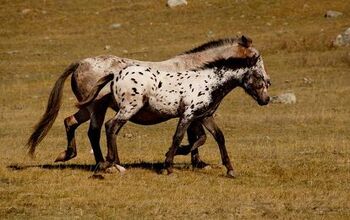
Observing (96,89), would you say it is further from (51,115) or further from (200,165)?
(200,165)

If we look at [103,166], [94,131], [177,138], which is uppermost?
[177,138]

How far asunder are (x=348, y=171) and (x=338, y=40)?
23342mm

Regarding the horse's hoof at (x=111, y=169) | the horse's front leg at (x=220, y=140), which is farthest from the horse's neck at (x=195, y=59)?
the horse's hoof at (x=111, y=169)

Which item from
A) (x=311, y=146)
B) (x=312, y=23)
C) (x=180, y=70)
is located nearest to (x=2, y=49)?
(x=312, y=23)

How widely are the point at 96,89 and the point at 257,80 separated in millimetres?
2955

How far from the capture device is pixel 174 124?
2606 centimetres

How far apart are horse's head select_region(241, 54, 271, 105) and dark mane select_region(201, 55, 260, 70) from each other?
5 centimetres

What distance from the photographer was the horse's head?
15.5 m

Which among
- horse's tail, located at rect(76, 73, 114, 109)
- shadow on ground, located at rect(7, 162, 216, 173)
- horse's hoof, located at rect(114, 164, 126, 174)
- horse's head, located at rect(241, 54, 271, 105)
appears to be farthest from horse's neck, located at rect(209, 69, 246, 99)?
horse's hoof, located at rect(114, 164, 126, 174)

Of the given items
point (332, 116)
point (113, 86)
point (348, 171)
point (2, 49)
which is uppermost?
point (113, 86)

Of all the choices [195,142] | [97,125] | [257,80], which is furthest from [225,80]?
[97,125]

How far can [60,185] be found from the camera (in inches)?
553

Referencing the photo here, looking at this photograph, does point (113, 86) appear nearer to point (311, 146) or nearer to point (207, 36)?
point (311, 146)

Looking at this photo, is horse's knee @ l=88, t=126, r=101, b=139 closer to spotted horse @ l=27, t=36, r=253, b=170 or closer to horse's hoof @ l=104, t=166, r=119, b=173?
spotted horse @ l=27, t=36, r=253, b=170
